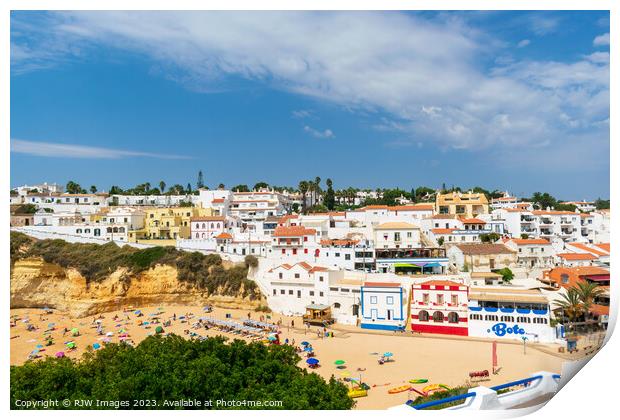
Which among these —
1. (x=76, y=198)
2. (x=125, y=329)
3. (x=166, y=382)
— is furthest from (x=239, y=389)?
(x=76, y=198)

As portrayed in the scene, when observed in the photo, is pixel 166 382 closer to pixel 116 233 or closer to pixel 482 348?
pixel 482 348

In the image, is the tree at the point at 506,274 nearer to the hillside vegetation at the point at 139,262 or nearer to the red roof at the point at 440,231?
the red roof at the point at 440,231

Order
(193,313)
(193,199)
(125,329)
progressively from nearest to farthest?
(125,329)
(193,313)
(193,199)

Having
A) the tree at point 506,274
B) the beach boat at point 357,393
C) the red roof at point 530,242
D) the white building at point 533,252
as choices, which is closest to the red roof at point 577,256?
the white building at point 533,252

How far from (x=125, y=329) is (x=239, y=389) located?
1427cm

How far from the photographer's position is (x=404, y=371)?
1466 cm

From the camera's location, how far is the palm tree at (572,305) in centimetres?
1677

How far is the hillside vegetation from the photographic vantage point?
25.1m

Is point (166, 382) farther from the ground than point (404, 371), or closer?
farther from the ground

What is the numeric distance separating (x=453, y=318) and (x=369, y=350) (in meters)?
3.62

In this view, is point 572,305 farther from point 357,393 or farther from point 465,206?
point 465,206

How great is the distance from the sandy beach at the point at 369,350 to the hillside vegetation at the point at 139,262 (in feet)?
6.16

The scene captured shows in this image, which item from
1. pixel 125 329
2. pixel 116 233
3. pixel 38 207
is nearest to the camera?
pixel 125 329

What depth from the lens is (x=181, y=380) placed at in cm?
878
